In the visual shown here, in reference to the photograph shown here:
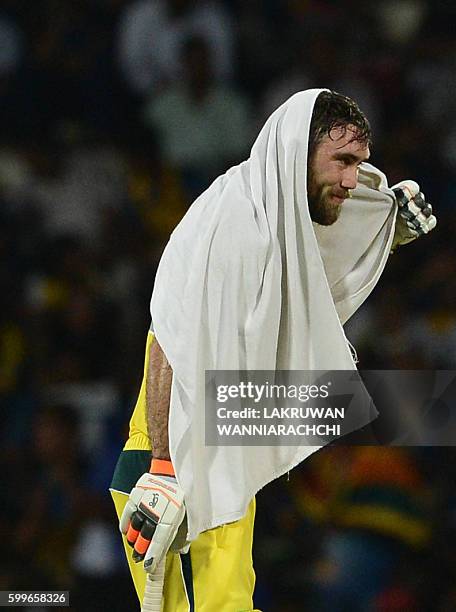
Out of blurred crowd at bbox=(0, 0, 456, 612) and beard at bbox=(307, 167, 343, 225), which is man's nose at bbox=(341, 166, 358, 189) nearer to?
beard at bbox=(307, 167, 343, 225)

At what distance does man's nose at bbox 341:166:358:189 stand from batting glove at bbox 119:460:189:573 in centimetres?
52

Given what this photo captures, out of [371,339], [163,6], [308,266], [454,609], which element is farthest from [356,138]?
[163,6]

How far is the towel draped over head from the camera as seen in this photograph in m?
1.77

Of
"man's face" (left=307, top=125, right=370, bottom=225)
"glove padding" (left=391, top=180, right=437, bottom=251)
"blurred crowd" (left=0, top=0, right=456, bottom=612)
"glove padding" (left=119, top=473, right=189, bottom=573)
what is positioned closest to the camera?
"glove padding" (left=119, top=473, right=189, bottom=573)

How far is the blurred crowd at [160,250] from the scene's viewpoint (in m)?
2.57

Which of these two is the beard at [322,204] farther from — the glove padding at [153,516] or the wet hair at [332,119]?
the glove padding at [153,516]

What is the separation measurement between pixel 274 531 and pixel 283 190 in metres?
1.00

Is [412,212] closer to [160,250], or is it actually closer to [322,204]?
[322,204]

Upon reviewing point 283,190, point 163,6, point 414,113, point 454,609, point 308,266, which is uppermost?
point 163,6

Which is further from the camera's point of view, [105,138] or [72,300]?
[105,138]

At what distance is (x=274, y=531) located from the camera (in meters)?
2.57

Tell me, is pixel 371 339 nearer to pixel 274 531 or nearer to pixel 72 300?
pixel 274 531

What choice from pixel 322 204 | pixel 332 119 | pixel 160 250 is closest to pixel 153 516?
pixel 322 204

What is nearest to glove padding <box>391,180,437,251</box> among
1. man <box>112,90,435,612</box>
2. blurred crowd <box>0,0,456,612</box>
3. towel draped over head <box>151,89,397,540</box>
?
man <box>112,90,435,612</box>
